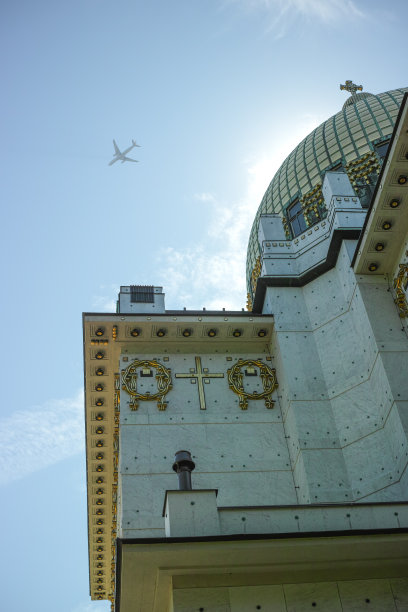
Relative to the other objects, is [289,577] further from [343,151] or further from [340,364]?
[343,151]

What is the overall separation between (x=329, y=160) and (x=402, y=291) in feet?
35.2

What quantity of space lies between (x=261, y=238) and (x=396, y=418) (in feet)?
29.0

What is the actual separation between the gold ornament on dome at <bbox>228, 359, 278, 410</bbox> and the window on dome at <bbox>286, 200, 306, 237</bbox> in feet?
20.8

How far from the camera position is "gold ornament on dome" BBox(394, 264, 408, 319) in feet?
58.8

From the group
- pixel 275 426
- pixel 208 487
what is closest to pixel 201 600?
pixel 208 487

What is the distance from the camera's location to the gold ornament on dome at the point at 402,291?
17920 millimetres

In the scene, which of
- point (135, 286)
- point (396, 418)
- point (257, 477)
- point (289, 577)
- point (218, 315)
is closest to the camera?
point (289, 577)

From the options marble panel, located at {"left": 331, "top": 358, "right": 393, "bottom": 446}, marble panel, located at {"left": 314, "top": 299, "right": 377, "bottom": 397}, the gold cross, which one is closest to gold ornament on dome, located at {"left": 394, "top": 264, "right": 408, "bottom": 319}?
marble panel, located at {"left": 314, "top": 299, "right": 377, "bottom": 397}

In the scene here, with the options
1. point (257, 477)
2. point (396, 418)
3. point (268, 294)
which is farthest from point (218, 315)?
point (396, 418)

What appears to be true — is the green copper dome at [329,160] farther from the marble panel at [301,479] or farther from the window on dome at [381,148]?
the marble panel at [301,479]

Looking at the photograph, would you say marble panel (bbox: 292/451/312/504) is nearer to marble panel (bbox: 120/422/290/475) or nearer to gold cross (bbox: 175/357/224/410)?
marble panel (bbox: 120/422/290/475)

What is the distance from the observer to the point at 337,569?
12.5m

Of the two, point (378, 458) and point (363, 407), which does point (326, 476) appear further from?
point (363, 407)

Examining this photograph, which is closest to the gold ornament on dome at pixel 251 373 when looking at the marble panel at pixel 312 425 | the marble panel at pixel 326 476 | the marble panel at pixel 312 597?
the marble panel at pixel 312 425
